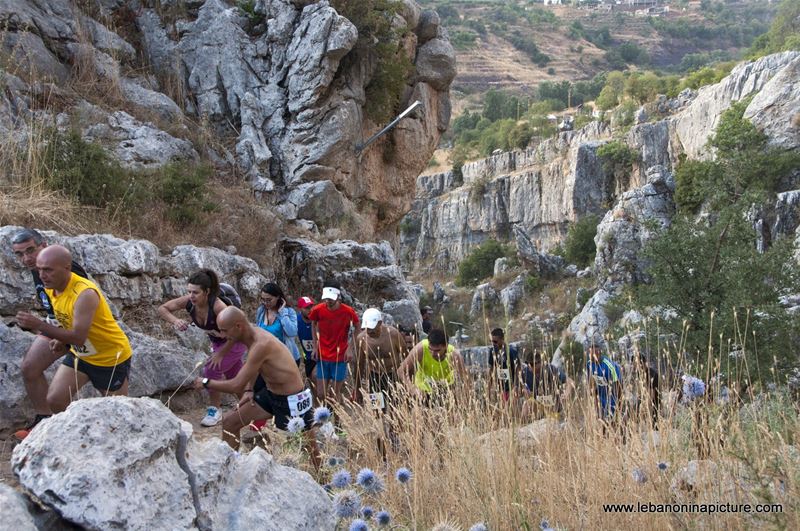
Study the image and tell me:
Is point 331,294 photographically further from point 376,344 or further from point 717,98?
point 717,98

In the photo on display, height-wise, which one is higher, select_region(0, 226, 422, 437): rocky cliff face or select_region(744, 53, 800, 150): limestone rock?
select_region(744, 53, 800, 150): limestone rock

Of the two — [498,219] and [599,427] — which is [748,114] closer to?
[498,219]

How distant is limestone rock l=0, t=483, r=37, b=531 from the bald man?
7.52 ft

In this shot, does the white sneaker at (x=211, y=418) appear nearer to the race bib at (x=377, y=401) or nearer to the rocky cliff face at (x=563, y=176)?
the race bib at (x=377, y=401)

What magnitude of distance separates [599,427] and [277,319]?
365cm

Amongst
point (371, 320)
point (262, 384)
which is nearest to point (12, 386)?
point (262, 384)

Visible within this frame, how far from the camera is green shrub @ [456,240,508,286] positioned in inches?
2014

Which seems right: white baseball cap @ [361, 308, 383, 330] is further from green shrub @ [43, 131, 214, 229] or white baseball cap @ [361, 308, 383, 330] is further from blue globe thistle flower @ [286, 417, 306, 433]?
green shrub @ [43, 131, 214, 229]

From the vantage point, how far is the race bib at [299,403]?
14.3 feet

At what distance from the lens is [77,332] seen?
3957 millimetres

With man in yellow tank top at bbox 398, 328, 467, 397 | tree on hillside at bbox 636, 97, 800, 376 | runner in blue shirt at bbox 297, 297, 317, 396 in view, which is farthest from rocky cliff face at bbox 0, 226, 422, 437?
tree on hillside at bbox 636, 97, 800, 376

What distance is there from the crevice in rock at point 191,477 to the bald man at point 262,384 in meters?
1.95

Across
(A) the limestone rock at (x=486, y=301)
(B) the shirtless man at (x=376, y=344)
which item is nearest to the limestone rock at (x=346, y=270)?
(B) the shirtless man at (x=376, y=344)

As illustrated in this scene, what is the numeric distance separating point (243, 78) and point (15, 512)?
13375 mm
